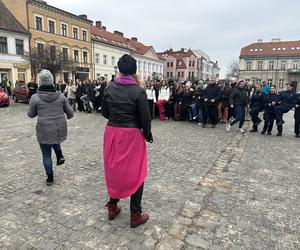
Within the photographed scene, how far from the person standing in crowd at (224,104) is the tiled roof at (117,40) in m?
36.1

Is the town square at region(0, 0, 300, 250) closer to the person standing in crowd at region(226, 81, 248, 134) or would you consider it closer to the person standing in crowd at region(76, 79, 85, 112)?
the person standing in crowd at region(226, 81, 248, 134)

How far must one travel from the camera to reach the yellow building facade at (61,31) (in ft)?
107

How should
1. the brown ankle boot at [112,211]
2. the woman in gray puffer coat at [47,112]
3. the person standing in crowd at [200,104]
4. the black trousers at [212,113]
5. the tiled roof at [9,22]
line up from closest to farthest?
the brown ankle boot at [112,211] → the woman in gray puffer coat at [47,112] → the black trousers at [212,113] → the person standing in crowd at [200,104] → the tiled roof at [9,22]

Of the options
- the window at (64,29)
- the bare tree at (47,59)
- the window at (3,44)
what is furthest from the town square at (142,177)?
the window at (64,29)

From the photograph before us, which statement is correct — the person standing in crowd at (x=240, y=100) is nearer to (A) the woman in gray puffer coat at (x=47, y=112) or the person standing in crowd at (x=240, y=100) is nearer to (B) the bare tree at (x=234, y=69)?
(A) the woman in gray puffer coat at (x=47, y=112)

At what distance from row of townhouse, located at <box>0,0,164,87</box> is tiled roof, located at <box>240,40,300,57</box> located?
39201mm

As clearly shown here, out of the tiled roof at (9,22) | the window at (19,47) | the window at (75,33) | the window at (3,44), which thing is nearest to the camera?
the window at (3,44)

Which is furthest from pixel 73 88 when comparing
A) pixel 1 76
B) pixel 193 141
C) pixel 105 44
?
pixel 105 44

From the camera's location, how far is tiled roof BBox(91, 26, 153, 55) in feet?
153

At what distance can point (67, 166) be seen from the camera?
5684mm

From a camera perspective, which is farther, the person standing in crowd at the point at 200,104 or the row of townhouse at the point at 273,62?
the row of townhouse at the point at 273,62

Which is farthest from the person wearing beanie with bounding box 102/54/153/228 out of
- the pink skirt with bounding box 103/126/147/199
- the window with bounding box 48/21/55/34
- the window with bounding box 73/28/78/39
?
the window with bounding box 73/28/78/39

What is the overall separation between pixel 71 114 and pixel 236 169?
3581mm

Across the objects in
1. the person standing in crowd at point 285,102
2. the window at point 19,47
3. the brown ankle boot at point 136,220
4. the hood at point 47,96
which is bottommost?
the brown ankle boot at point 136,220
